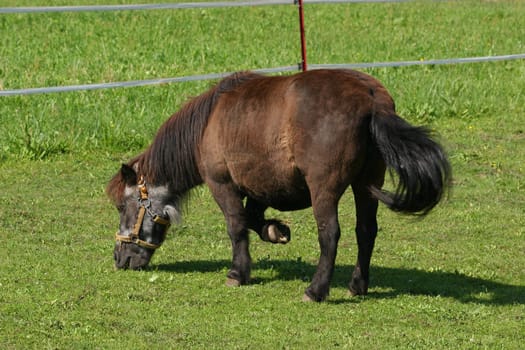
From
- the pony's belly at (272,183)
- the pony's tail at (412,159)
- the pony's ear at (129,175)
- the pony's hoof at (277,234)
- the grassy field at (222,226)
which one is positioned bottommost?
the grassy field at (222,226)

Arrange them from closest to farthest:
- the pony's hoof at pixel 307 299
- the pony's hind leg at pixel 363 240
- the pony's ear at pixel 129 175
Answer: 1. the pony's hoof at pixel 307 299
2. the pony's hind leg at pixel 363 240
3. the pony's ear at pixel 129 175

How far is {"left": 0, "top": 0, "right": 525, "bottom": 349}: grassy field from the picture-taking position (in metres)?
6.78

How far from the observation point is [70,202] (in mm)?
10453

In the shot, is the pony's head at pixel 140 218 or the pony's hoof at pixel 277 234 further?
the pony's head at pixel 140 218

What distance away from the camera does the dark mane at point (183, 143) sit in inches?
314

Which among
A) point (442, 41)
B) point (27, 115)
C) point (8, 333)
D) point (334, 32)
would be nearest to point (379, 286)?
point (8, 333)

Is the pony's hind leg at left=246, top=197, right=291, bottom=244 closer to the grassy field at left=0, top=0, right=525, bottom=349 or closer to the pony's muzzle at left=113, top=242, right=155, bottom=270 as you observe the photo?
the grassy field at left=0, top=0, right=525, bottom=349

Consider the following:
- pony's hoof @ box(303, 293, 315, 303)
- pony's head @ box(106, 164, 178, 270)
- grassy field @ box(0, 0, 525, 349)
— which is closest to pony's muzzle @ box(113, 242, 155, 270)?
pony's head @ box(106, 164, 178, 270)

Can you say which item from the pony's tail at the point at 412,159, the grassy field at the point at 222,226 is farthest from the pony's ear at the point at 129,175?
the pony's tail at the point at 412,159

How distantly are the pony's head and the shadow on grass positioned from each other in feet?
0.79

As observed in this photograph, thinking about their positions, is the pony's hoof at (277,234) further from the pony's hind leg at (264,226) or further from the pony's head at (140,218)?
the pony's head at (140,218)

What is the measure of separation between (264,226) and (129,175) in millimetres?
1101

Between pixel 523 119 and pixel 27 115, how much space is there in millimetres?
5772

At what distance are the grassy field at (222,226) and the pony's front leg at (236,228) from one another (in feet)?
0.45
